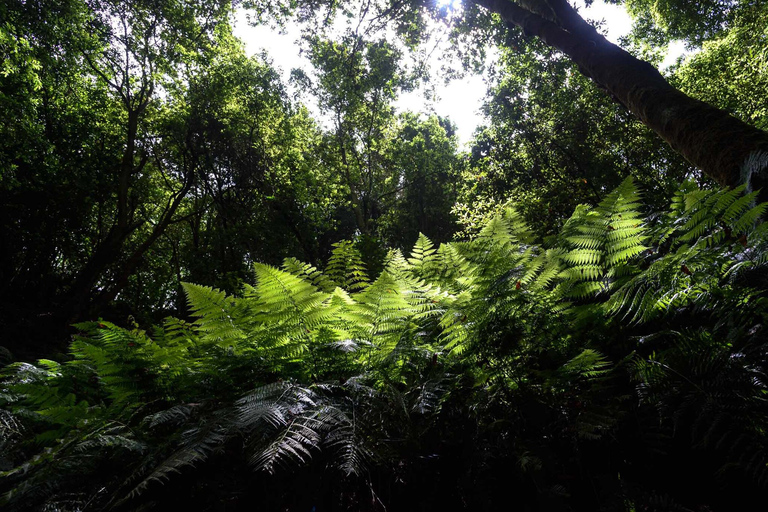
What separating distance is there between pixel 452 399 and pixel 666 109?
3.17m

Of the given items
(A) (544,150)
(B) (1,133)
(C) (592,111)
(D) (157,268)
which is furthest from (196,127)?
(C) (592,111)

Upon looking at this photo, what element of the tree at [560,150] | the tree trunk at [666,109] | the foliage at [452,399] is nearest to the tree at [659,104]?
the tree trunk at [666,109]

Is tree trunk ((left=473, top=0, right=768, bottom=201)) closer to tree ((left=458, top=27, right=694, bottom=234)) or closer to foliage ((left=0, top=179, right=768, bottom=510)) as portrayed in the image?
foliage ((left=0, top=179, right=768, bottom=510))

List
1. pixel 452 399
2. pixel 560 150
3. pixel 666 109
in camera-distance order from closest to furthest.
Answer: pixel 452 399 → pixel 666 109 → pixel 560 150

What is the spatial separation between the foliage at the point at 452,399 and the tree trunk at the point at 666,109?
1160 millimetres

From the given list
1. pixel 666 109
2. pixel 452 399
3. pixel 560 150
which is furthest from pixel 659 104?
pixel 560 150

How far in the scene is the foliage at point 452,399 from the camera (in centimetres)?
83

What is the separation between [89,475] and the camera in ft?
2.98

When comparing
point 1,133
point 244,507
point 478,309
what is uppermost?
point 1,133

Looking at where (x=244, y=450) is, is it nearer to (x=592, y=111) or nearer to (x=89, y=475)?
(x=89, y=475)

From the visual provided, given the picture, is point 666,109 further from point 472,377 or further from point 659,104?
point 472,377

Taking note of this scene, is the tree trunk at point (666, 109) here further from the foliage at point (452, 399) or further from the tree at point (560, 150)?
the tree at point (560, 150)

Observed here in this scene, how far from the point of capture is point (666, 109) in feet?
9.34

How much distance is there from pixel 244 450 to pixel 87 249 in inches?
628
